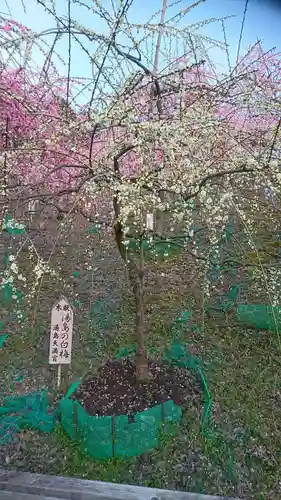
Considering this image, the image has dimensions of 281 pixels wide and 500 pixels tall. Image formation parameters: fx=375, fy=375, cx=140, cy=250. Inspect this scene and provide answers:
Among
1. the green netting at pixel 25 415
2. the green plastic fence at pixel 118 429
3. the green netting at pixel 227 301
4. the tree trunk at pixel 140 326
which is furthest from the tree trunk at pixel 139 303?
the green netting at pixel 227 301

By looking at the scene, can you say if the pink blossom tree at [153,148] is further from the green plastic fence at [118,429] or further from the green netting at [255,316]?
the green netting at [255,316]

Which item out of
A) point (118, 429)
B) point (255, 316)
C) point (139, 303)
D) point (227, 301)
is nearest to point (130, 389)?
point (118, 429)

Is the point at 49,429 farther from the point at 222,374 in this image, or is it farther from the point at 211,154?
the point at 211,154

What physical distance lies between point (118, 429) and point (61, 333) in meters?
0.61

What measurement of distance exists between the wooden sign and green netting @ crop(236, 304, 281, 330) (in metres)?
1.61

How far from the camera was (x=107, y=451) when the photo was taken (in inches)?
77.4

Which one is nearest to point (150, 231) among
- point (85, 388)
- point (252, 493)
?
point (85, 388)

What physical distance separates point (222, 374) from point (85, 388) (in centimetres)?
97

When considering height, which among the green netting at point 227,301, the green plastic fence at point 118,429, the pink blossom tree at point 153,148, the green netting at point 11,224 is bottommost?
the green plastic fence at point 118,429

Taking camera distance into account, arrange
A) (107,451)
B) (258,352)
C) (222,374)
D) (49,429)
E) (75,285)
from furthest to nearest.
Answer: (75,285)
(258,352)
(222,374)
(49,429)
(107,451)

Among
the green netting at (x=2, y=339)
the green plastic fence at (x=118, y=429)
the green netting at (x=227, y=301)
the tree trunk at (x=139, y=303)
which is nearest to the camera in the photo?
the green plastic fence at (x=118, y=429)

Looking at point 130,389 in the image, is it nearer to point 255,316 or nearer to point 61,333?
point 61,333

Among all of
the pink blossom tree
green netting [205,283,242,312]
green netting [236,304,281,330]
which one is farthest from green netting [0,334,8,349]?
green netting [236,304,281,330]

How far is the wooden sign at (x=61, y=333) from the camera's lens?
2.18 meters
